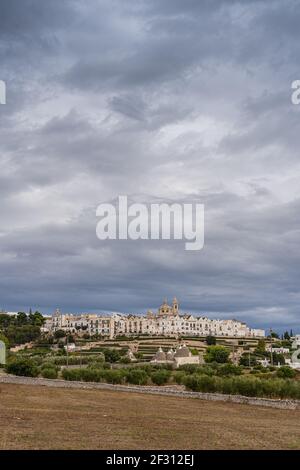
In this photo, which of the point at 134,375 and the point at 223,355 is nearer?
the point at 134,375

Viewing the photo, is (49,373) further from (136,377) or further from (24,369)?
(136,377)

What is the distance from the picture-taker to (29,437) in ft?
55.1

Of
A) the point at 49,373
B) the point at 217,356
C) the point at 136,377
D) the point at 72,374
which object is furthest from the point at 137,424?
the point at 217,356

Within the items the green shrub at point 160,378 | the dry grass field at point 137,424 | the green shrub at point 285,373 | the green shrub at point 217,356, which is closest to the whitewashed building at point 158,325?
the green shrub at point 217,356

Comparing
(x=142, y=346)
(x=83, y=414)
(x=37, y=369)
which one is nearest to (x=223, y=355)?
(x=142, y=346)

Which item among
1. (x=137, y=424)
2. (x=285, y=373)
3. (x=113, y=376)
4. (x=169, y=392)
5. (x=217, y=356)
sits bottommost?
(x=169, y=392)

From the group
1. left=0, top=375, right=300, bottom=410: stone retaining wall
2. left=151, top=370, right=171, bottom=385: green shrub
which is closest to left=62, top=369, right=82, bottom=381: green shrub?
left=0, top=375, right=300, bottom=410: stone retaining wall

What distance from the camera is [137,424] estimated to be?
2117 centimetres

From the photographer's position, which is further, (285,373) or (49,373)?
(285,373)

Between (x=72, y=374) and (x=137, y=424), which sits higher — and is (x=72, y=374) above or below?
above

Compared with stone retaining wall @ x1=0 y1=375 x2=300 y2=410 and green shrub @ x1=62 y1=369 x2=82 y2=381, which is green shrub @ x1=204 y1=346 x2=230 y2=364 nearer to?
green shrub @ x1=62 y1=369 x2=82 y2=381
